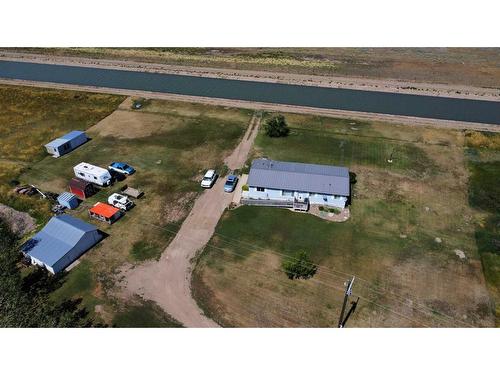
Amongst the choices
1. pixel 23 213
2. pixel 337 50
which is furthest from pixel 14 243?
pixel 337 50

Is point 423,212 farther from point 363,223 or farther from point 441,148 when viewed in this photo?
point 441,148

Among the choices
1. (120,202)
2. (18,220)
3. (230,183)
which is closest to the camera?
(18,220)

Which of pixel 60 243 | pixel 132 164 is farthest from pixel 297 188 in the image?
pixel 60 243

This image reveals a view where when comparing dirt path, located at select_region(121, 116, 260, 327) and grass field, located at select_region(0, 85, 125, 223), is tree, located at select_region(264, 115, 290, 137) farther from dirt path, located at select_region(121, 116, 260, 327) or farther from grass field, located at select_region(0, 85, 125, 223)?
grass field, located at select_region(0, 85, 125, 223)

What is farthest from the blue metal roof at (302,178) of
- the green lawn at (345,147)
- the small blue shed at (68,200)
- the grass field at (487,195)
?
the small blue shed at (68,200)

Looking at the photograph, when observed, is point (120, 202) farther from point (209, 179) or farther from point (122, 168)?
point (209, 179)

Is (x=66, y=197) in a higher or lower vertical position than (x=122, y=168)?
lower

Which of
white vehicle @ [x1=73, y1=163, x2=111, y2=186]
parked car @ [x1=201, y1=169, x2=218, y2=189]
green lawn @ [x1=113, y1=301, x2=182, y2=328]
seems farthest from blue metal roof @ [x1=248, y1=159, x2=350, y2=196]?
green lawn @ [x1=113, y1=301, x2=182, y2=328]
